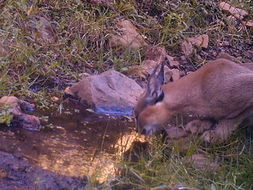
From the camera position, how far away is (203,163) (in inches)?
170

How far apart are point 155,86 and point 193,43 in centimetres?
236

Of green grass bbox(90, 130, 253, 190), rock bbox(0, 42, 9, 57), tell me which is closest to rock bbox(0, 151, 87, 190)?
green grass bbox(90, 130, 253, 190)

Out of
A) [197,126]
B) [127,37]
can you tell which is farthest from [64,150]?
[127,37]

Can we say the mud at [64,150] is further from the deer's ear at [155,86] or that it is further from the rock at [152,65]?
the rock at [152,65]

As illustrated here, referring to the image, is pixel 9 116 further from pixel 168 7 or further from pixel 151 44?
pixel 168 7

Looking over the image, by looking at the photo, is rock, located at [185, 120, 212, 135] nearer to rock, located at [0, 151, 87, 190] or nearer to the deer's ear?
the deer's ear

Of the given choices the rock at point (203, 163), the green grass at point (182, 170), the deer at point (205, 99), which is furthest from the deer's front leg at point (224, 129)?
the rock at point (203, 163)

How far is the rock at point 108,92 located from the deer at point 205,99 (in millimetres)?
405

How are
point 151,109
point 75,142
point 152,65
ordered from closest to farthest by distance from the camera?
1. point 75,142
2. point 151,109
3. point 152,65

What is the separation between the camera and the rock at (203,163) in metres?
4.26

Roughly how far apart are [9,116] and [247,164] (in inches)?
70.2

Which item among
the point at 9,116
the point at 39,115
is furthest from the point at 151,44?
the point at 9,116

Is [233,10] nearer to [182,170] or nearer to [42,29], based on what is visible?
[42,29]

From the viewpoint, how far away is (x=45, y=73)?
18.9ft
